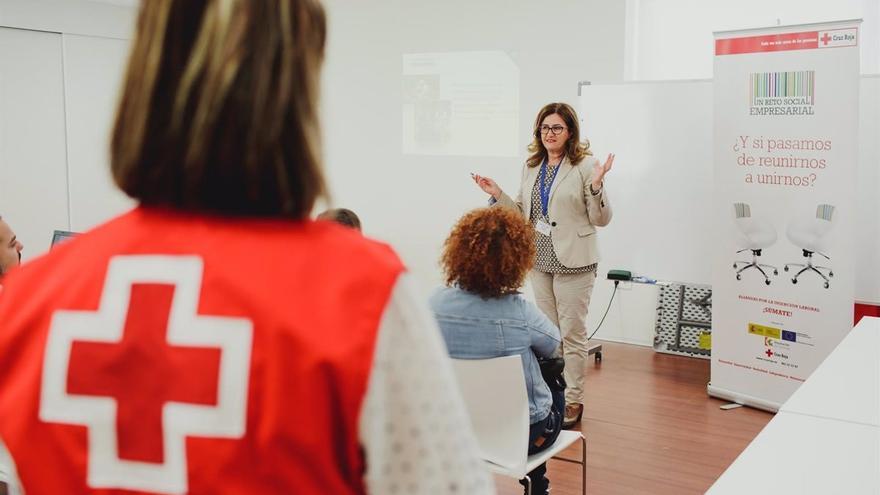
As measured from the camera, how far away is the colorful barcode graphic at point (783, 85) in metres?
4.10

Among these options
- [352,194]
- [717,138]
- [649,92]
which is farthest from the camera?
[352,194]

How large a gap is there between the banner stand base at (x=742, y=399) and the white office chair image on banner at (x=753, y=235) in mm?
614

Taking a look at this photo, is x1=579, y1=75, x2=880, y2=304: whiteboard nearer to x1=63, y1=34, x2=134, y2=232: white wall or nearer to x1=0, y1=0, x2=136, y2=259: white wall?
x1=0, y1=0, x2=136, y2=259: white wall

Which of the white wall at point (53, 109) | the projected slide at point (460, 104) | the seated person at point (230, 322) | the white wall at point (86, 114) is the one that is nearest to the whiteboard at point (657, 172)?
the projected slide at point (460, 104)

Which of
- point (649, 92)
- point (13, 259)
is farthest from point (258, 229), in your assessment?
point (649, 92)

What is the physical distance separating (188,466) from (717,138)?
410cm

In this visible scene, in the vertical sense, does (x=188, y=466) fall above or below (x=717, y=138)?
below

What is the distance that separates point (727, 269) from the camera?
14.8ft

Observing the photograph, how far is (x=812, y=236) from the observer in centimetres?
416

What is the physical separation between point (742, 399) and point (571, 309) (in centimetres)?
112

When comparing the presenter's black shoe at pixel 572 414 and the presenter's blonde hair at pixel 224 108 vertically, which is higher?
the presenter's blonde hair at pixel 224 108

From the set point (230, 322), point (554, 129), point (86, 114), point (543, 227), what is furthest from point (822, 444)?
point (86, 114)

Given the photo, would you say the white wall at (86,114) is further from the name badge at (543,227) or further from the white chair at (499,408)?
the white chair at (499,408)

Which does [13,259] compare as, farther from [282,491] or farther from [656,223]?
[656,223]
